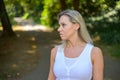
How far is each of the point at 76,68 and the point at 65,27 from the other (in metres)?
0.38

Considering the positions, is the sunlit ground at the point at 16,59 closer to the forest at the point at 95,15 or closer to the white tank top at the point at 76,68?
the forest at the point at 95,15

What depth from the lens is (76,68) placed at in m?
3.14

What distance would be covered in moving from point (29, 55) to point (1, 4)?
6.24 m

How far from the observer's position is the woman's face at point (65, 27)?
322 cm

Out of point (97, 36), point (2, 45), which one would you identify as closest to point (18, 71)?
point (2, 45)

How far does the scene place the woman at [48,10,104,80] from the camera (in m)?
3.15

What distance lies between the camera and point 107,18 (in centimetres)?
2372

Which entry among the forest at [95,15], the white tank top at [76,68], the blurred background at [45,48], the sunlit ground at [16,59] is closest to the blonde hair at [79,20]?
the white tank top at [76,68]

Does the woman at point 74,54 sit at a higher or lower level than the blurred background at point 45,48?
higher

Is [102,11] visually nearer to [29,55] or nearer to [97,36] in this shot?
[97,36]

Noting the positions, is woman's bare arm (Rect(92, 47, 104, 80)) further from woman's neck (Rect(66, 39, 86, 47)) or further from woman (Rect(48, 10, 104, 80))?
woman's neck (Rect(66, 39, 86, 47))

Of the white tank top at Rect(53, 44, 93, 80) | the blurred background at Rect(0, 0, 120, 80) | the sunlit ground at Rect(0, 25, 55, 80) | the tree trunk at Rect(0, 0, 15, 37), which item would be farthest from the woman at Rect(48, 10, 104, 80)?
the tree trunk at Rect(0, 0, 15, 37)

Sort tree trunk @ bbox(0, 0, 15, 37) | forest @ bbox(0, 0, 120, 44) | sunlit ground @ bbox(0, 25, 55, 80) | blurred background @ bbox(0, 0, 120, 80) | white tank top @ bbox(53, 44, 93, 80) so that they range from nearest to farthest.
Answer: white tank top @ bbox(53, 44, 93, 80)
blurred background @ bbox(0, 0, 120, 80)
sunlit ground @ bbox(0, 25, 55, 80)
forest @ bbox(0, 0, 120, 44)
tree trunk @ bbox(0, 0, 15, 37)

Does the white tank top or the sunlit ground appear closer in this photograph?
the white tank top
